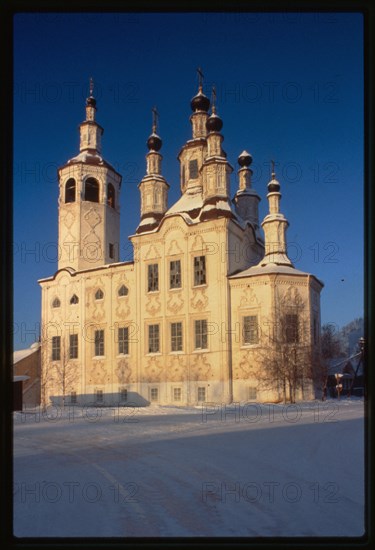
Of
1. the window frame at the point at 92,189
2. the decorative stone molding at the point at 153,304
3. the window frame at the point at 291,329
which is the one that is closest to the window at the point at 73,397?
the decorative stone molding at the point at 153,304

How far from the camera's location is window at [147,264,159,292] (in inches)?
1156

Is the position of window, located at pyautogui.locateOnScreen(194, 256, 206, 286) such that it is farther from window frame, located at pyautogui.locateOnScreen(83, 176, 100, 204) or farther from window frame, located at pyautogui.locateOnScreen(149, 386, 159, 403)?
window frame, located at pyautogui.locateOnScreen(83, 176, 100, 204)

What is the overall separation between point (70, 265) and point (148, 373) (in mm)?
9335

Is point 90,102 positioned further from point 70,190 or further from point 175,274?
point 175,274

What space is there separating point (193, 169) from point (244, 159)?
559 centimetres

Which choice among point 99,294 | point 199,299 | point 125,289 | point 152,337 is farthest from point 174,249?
point 99,294

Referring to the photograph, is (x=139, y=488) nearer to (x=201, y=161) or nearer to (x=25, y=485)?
(x=25, y=485)

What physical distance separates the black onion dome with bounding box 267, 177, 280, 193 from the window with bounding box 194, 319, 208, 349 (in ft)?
31.6

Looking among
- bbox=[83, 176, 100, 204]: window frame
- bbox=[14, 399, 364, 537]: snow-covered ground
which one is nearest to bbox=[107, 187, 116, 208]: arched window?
bbox=[83, 176, 100, 204]: window frame

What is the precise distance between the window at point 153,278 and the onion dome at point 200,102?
12.2 meters

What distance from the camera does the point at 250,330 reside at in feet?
87.9

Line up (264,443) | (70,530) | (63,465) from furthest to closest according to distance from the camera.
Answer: (264,443) < (63,465) < (70,530)
